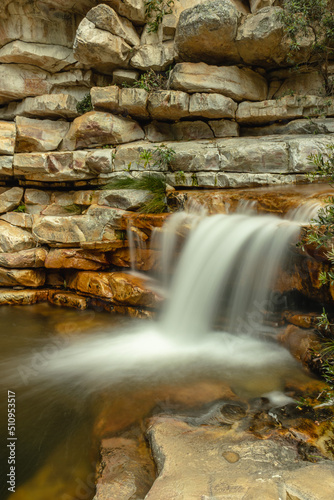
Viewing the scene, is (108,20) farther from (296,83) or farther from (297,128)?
(297,128)

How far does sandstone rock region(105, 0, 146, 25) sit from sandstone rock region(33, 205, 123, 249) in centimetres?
600

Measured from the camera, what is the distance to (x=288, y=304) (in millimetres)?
4555

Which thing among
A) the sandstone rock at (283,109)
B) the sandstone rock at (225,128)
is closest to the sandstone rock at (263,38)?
the sandstone rock at (283,109)

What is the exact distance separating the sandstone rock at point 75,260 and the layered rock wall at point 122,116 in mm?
25

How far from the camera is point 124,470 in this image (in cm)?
227

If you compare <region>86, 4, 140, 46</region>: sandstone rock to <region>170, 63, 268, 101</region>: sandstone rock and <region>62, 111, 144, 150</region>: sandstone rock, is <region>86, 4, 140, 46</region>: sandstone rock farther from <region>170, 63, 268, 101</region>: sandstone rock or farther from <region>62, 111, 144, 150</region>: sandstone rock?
<region>62, 111, 144, 150</region>: sandstone rock

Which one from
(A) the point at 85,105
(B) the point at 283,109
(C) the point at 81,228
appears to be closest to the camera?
(C) the point at 81,228

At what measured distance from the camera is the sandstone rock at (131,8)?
27.1 ft

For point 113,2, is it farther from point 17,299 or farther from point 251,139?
point 17,299

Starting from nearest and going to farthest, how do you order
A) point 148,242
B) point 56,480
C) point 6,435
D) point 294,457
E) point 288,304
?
point 294,457
point 56,480
point 6,435
point 288,304
point 148,242

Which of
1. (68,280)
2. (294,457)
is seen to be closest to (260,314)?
(294,457)

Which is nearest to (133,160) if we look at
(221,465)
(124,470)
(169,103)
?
(169,103)

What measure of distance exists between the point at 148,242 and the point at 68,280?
2359 mm

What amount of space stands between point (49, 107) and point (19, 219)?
380cm
